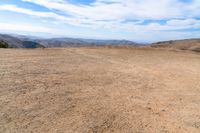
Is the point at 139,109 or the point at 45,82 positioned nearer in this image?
the point at 139,109

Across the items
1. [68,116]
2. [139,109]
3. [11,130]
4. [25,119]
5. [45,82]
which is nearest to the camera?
[11,130]

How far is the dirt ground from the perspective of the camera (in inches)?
201

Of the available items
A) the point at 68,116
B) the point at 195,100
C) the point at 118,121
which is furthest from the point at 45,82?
the point at 195,100

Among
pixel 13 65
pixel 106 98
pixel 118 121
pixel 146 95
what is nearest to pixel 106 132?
pixel 118 121

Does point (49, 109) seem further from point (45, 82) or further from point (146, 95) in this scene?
point (146, 95)

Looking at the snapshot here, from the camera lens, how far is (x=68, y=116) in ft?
17.9

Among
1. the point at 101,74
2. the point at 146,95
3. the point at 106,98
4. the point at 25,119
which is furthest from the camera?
the point at 101,74

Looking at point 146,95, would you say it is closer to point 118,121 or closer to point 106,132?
point 118,121

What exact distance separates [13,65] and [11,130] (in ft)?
20.9

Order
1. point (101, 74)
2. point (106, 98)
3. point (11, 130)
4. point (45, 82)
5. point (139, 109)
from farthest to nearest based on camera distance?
1. point (101, 74)
2. point (45, 82)
3. point (106, 98)
4. point (139, 109)
5. point (11, 130)

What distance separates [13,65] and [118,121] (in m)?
6.60

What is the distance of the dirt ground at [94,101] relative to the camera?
5102 millimetres

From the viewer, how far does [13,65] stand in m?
10.6

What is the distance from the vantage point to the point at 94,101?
6.59 meters
